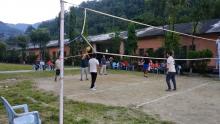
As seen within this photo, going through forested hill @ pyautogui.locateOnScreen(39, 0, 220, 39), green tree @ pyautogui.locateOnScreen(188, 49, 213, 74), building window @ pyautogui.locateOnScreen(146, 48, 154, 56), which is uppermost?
forested hill @ pyautogui.locateOnScreen(39, 0, 220, 39)

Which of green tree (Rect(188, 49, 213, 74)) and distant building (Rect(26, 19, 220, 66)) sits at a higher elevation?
distant building (Rect(26, 19, 220, 66))

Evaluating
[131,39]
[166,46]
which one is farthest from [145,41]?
[166,46]

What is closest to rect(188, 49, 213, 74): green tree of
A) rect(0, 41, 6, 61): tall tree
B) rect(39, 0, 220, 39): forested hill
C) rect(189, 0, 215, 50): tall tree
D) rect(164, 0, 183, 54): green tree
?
rect(164, 0, 183, 54): green tree

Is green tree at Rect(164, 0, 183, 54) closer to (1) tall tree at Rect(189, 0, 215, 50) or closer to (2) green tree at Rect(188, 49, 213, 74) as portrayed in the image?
(1) tall tree at Rect(189, 0, 215, 50)

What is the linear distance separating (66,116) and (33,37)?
54402 mm

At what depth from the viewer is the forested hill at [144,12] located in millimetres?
28547

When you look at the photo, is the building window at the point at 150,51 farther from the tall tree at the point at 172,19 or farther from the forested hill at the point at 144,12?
the tall tree at the point at 172,19

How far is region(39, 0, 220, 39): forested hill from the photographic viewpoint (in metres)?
28.5

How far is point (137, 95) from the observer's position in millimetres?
13656

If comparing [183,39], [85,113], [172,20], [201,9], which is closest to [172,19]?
[172,20]

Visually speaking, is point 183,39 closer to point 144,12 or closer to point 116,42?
point 116,42

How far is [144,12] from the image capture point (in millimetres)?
56562

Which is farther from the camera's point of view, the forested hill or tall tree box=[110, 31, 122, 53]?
tall tree box=[110, 31, 122, 53]

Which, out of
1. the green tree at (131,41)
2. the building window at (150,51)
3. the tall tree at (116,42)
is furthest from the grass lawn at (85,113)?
the tall tree at (116,42)
